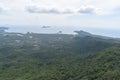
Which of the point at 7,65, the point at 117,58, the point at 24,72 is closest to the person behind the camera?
the point at 117,58

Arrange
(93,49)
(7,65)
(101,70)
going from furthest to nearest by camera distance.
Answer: (93,49)
(7,65)
(101,70)

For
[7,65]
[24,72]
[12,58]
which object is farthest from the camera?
[12,58]

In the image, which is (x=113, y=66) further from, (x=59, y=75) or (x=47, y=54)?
(x=47, y=54)

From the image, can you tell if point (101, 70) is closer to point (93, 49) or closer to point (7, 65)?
point (7, 65)

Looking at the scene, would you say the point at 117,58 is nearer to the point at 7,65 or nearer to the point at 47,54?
the point at 7,65

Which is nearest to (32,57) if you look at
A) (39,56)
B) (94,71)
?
(39,56)

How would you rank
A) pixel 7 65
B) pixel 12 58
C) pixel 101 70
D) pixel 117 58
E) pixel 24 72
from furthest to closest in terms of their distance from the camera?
1. pixel 12 58
2. pixel 7 65
3. pixel 24 72
4. pixel 117 58
5. pixel 101 70

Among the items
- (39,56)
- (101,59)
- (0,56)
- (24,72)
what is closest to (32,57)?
(39,56)

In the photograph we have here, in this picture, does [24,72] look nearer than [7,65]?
Yes

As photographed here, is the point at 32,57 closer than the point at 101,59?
No
